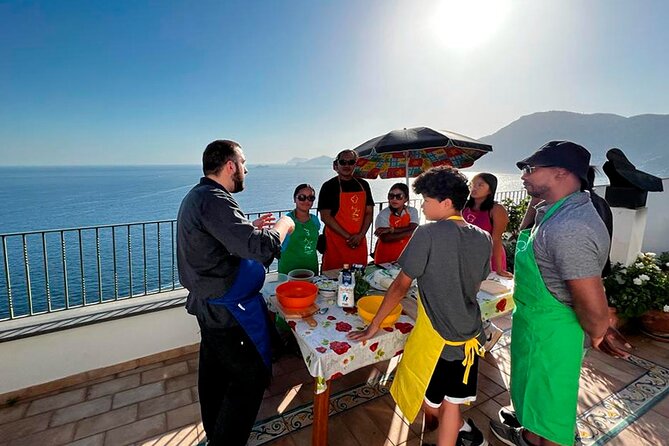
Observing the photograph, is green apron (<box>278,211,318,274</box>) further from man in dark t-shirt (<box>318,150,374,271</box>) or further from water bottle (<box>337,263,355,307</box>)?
water bottle (<box>337,263,355,307</box>)

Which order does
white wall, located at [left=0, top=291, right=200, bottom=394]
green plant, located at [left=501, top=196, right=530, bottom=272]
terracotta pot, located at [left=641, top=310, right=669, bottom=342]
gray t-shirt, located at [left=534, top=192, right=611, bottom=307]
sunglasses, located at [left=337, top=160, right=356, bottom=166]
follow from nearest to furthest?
gray t-shirt, located at [left=534, top=192, right=611, bottom=307] → white wall, located at [left=0, top=291, right=200, bottom=394] → sunglasses, located at [left=337, top=160, right=356, bottom=166] → terracotta pot, located at [left=641, top=310, right=669, bottom=342] → green plant, located at [left=501, top=196, right=530, bottom=272]

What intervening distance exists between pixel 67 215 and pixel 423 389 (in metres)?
16.2

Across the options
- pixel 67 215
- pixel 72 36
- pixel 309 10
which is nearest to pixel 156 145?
pixel 67 215

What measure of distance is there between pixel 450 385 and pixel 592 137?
45.2 meters

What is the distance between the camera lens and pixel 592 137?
3472 cm

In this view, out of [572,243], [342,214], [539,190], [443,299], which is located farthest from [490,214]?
[443,299]

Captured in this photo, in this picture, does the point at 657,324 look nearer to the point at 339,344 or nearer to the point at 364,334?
the point at 364,334

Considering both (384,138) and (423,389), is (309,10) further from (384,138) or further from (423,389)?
(423,389)

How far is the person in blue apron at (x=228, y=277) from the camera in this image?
124 centimetres

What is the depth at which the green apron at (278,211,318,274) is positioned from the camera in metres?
2.52

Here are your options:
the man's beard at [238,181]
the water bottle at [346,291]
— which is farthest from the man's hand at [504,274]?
the man's beard at [238,181]

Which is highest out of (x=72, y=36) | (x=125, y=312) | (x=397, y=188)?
(x=72, y=36)

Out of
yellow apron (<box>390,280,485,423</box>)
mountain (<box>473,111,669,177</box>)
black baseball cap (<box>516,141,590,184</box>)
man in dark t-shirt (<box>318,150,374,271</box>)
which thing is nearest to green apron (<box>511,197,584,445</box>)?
black baseball cap (<box>516,141,590,184</box>)

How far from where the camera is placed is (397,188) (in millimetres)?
2750
